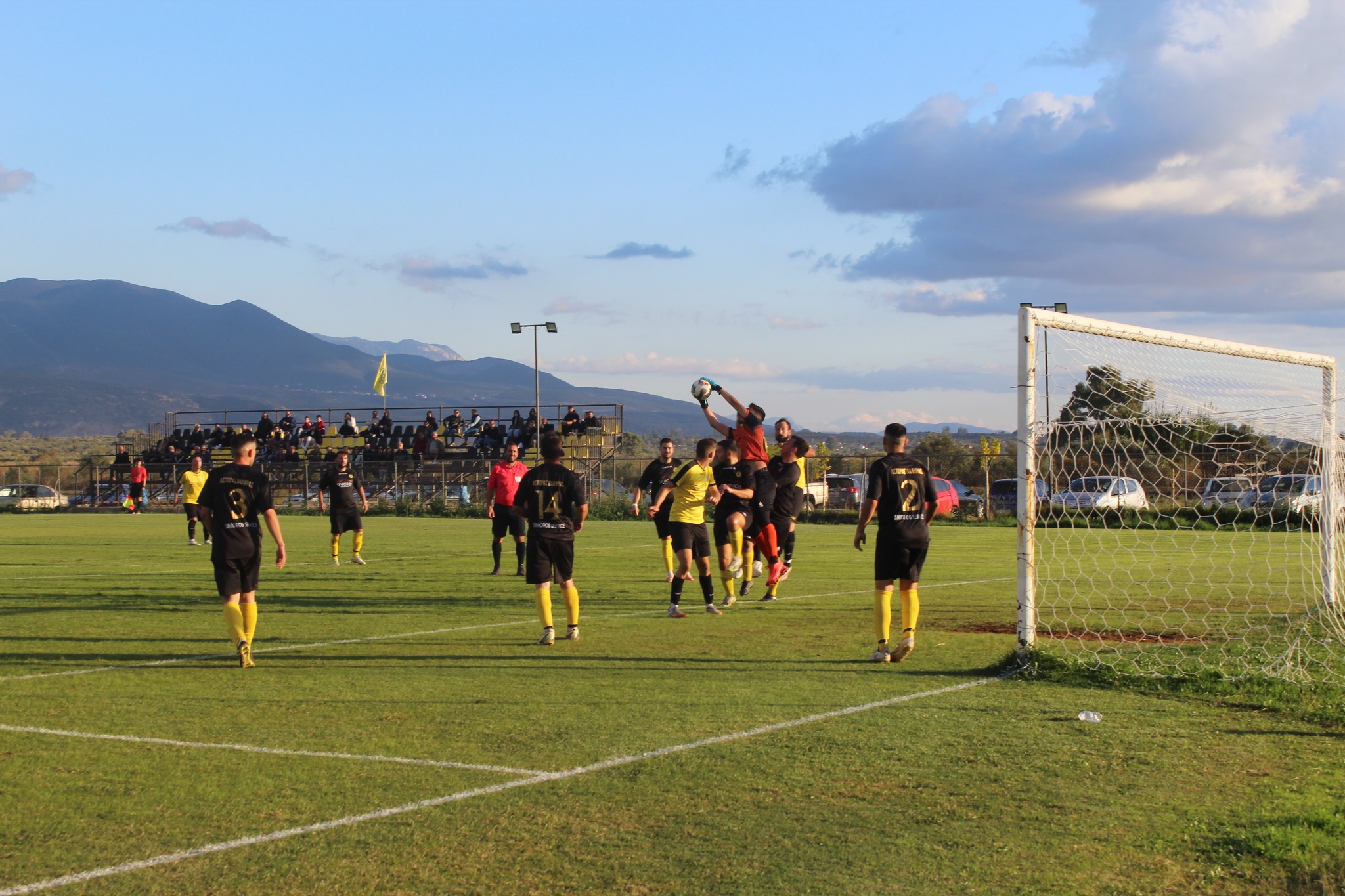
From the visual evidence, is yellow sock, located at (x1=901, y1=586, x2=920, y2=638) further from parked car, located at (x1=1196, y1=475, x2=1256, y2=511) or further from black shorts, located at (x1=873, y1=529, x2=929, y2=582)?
parked car, located at (x1=1196, y1=475, x2=1256, y2=511)

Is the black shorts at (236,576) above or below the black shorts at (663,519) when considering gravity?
below

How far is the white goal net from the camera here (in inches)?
352

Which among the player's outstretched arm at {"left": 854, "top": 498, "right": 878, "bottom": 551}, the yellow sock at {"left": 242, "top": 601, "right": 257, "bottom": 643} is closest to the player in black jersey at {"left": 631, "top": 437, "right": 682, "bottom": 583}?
the player's outstretched arm at {"left": 854, "top": 498, "right": 878, "bottom": 551}

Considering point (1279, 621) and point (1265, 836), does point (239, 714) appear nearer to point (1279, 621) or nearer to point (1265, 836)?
point (1265, 836)

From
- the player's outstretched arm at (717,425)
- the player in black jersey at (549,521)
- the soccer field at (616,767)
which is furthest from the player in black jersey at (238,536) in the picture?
the player's outstretched arm at (717,425)

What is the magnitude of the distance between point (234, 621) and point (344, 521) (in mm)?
10365

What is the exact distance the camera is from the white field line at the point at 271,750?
5.81 m

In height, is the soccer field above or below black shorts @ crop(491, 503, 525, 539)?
below

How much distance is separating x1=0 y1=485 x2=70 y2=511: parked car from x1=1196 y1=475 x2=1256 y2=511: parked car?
50.8m

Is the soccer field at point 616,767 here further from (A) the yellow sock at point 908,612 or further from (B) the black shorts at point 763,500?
(B) the black shorts at point 763,500

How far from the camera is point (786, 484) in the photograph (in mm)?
13875

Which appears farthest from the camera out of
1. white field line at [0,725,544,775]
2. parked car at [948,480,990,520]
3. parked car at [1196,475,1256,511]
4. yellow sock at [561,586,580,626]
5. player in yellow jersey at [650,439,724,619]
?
parked car at [948,480,990,520]

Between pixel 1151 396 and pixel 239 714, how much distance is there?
9.19m

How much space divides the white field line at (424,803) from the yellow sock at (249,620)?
4.52m
